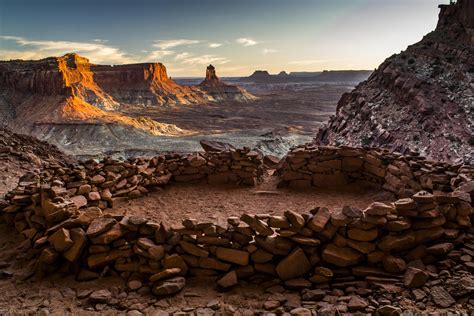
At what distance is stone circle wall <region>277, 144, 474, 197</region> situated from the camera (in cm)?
757

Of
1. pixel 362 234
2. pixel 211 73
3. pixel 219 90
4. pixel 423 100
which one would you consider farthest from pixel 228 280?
pixel 211 73

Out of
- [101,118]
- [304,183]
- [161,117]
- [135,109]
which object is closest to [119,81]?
[135,109]

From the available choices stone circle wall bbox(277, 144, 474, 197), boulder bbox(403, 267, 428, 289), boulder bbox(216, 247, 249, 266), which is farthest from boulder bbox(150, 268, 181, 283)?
stone circle wall bbox(277, 144, 474, 197)

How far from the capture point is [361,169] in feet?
30.7

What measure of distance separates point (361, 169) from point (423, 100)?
19.4 meters

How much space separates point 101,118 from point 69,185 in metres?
55.7

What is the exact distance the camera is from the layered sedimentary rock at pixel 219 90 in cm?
12588

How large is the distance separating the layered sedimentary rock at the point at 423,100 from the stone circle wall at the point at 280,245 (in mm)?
16704

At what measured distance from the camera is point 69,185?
24.9ft

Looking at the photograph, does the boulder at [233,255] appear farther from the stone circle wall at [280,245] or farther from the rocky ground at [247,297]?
the rocky ground at [247,297]

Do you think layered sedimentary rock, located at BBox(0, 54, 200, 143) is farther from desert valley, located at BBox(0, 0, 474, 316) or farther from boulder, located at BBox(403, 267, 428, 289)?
boulder, located at BBox(403, 267, 428, 289)

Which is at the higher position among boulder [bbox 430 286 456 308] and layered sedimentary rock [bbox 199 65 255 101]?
layered sedimentary rock [bbox 199 65 255 101]

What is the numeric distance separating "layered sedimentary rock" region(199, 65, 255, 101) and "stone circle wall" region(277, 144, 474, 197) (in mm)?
114443

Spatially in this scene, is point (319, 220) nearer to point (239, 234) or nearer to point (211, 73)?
point (239, 234)
